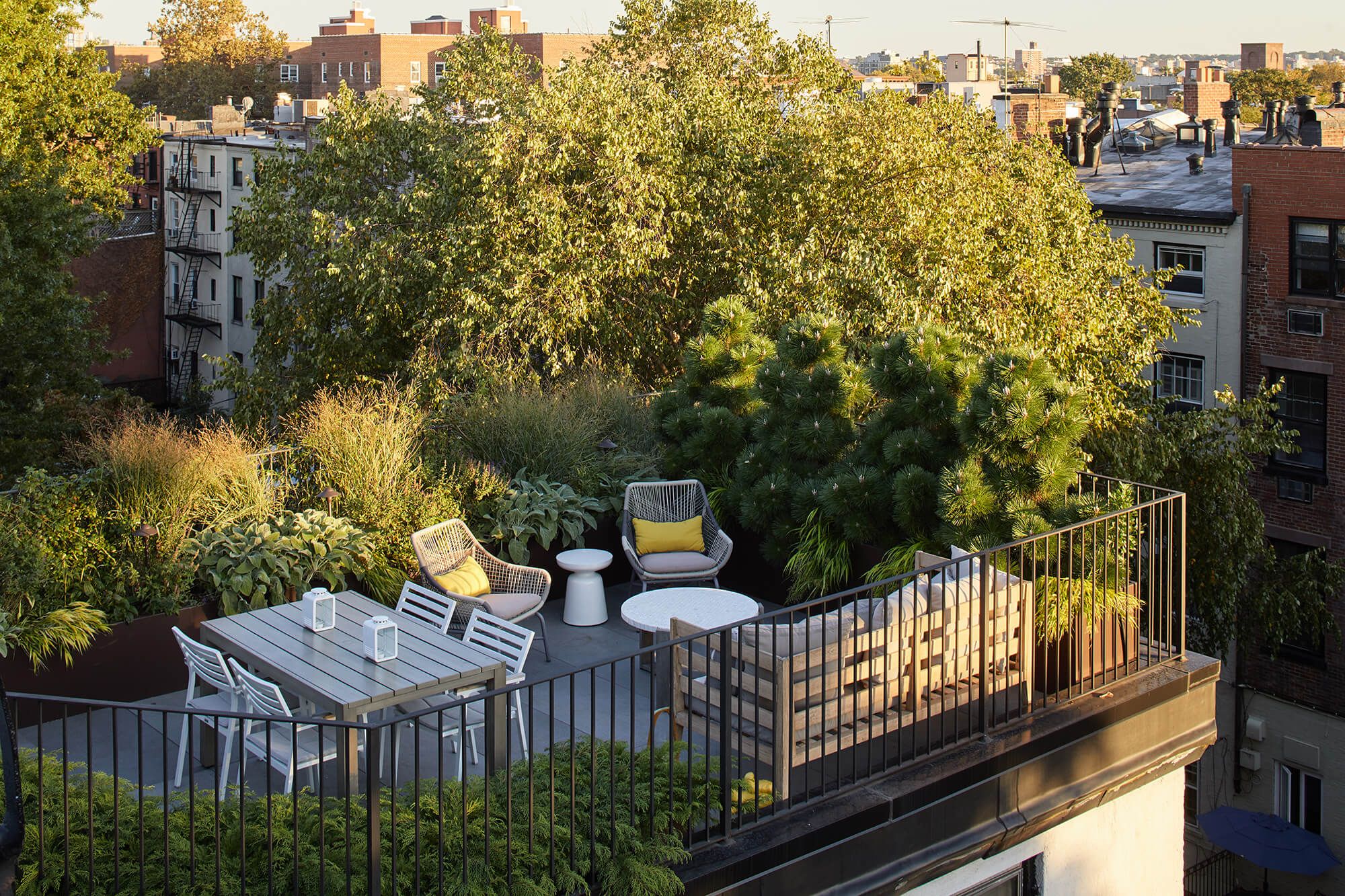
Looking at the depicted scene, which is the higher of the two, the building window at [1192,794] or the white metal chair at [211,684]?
the white metal chair at [211,684]

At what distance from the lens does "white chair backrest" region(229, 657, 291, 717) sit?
21.4 ft

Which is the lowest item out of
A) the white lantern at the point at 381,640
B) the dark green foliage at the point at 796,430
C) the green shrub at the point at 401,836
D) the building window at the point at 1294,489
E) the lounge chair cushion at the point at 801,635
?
the building window at the point at 1294,489

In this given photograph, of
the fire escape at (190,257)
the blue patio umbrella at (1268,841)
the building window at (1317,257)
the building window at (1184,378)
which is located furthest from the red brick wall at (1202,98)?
the fire escape at (190,257)

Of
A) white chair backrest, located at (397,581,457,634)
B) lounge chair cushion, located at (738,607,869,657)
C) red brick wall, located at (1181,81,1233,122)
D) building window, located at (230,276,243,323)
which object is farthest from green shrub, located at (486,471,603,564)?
building window, located at (230,276,243,323)

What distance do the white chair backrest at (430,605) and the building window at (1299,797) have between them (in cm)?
2079

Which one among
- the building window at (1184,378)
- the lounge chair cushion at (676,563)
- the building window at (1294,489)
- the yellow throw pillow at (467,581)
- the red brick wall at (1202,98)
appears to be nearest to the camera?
the yellow throw pillow at (467,581)

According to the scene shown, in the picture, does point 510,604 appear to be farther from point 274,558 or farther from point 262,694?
point 262,694

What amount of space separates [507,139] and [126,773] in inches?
572

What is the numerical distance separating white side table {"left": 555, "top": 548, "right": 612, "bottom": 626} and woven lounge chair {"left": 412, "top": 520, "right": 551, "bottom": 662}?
0.88 feet

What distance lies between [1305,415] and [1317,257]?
2881 millimetres

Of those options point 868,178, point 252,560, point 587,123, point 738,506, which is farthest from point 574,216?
point 252,560

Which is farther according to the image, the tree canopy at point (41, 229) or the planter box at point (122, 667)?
the tree canopy at point (41, 229)

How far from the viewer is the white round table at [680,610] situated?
852cm

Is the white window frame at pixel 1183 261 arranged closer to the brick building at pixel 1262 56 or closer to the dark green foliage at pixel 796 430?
the dark green foliage at pixel 796 430
